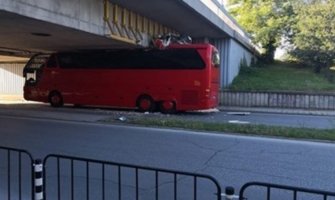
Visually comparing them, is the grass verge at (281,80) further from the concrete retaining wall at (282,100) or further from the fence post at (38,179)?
the fence post at (38,179)

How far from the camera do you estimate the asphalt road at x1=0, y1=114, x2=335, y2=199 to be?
7902 mm

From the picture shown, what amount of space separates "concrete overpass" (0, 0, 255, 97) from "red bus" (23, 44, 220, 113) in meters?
1.06

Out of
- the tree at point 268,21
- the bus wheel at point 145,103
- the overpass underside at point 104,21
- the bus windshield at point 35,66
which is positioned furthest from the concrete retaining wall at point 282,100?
the tree at point 268,21

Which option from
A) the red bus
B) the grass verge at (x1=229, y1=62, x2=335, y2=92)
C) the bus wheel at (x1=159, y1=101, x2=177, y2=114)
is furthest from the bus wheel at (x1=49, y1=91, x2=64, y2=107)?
the grass verge at (x1=229, y1=62, x2=335, y2=92)

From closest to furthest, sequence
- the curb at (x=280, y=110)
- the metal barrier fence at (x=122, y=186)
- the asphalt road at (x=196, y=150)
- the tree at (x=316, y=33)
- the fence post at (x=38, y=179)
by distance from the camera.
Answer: the fence post at (x=38, y=179), the metal barrier fence at (x=122, y=186), the asphalt road at (x=196, y=150), the curb at (x=280, y=110), the tree at (x=316, y=33)

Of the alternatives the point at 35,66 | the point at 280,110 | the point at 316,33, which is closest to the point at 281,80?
the point at 316,33

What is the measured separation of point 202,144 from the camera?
36.1 ft

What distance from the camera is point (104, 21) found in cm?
1534

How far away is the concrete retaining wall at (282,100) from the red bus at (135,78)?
13.0ft

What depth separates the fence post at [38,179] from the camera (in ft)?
14.8

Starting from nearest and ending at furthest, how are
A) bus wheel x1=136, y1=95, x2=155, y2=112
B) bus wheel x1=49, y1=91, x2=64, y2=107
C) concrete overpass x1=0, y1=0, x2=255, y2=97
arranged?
concrete overpass x1=0, y1=0, x2=255, y2=97, bus wheel x1=136, y1=95, x2=155, y2=112, bus wheel x1=49, y1=91, x2=64, y2=107

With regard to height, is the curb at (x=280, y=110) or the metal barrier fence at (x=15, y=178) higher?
the curb at (x=280, y=110)

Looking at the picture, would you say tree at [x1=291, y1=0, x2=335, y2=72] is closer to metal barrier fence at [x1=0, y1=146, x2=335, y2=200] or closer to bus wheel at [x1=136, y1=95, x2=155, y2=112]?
bus wheel at [x1=136, y1=95, x2=155, y2=112]

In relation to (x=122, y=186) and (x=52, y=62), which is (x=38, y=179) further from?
(x=52, y=62)
